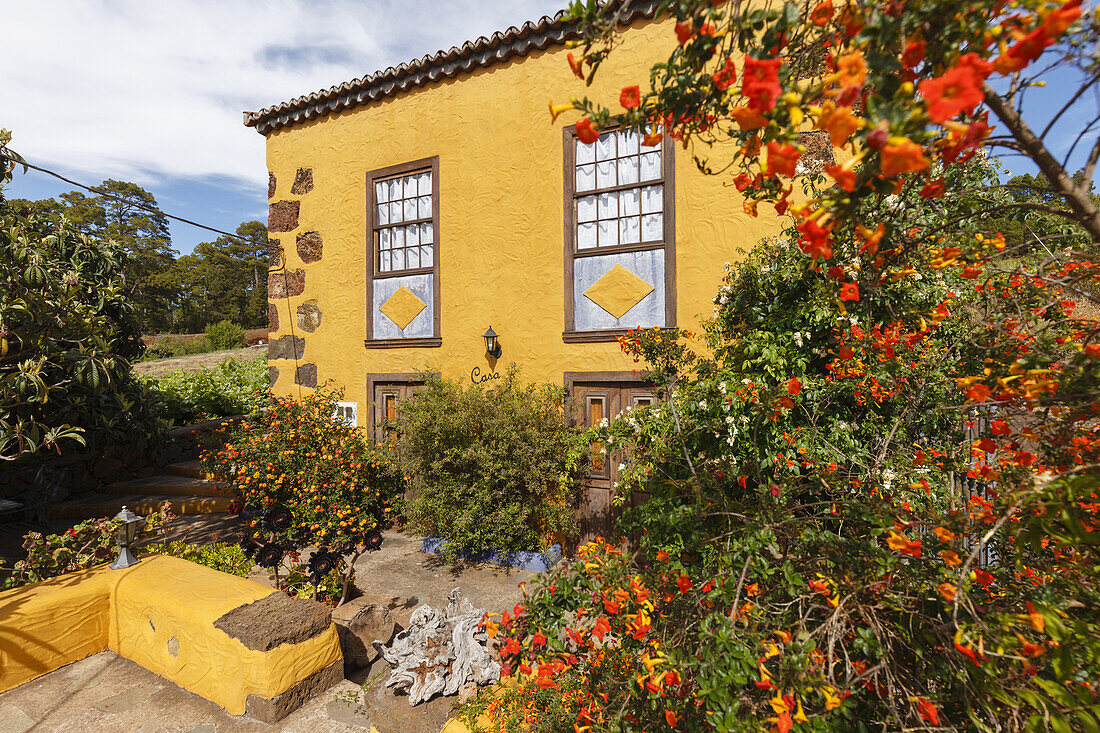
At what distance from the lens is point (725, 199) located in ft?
15.8

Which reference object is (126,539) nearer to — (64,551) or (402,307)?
(64,551)

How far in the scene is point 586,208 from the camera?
5520 mm

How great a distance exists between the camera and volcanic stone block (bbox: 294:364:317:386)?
714 cm

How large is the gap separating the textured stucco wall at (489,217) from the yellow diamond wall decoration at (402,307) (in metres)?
0.38

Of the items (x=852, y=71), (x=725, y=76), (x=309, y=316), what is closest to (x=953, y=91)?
(x=852, y=71)

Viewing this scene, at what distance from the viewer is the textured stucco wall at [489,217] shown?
498 cm

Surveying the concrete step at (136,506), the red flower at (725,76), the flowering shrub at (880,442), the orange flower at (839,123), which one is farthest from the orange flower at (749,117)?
the concrete step at (136,506)

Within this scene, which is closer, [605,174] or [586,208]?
[605,174]

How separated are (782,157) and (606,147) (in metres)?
4.90

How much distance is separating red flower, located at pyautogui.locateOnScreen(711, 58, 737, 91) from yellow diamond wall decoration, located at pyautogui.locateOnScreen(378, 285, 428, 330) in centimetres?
547

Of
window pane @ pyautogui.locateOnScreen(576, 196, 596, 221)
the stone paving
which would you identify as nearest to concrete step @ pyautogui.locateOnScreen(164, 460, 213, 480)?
the stone paving

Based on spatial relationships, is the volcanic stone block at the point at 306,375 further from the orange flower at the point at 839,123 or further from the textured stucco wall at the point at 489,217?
the orange flower at the point at 839,123

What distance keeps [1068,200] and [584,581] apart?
2.12 metres

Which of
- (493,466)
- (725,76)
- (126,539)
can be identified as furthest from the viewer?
(493,466)
